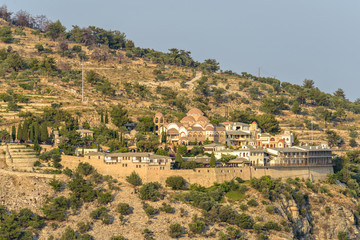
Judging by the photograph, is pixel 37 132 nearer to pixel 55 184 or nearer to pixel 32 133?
pixel 32 133

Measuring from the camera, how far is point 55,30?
170 metres

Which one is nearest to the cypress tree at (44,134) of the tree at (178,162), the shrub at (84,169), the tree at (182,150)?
the shrub at (84,169)

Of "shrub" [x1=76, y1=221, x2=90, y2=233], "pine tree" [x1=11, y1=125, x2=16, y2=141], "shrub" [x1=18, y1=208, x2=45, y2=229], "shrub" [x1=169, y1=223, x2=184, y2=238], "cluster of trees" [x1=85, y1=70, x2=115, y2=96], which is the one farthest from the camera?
"cluster of trees" [x1=85, y1=70, x2=115, y2=96]

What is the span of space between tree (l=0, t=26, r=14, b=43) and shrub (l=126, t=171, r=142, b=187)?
85.5m

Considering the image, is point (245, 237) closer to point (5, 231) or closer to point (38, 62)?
point (5, 231)

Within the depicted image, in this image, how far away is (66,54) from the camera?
157 metres

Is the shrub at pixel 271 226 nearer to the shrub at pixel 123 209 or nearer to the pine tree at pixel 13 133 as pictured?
the shrub at pixel 123 209

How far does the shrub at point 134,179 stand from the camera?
85188mm

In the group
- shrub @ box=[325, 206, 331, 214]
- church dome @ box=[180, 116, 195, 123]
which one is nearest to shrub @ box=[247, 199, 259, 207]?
shrub @ box=[325, 206, 331, 214]

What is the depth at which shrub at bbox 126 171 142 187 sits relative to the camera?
8519cm

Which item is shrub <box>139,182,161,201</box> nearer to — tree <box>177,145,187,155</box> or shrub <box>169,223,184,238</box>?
shrub <box>169,223,184,238</box>

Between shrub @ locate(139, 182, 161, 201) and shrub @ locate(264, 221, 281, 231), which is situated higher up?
shrub @ locate(139, 182, 161, 201)

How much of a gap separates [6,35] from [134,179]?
90.0m

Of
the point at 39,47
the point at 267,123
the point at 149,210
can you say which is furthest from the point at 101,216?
the point at 39,47
